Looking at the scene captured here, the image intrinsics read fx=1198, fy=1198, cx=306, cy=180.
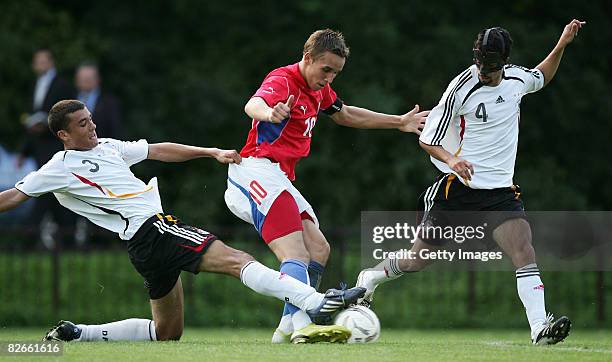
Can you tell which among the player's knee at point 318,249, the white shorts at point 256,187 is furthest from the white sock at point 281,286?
the player's knee at point 318,249

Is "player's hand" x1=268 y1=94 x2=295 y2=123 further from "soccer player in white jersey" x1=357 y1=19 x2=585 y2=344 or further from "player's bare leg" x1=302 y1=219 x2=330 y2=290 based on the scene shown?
"soccer player in white jersey" x1=357 y1=19 x2=585 y2=344

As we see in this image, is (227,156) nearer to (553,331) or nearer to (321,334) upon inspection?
(321,334)

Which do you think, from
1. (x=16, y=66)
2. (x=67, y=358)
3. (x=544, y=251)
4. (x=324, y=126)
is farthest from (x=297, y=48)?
(x=67, y=358)

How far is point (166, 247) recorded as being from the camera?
754 cm

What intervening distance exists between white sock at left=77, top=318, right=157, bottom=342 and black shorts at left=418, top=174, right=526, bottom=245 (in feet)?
6.71

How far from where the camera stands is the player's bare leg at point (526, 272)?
7.72 m

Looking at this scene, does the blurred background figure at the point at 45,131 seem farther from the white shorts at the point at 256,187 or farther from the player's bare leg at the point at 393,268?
the white shorts at the point at 256,187

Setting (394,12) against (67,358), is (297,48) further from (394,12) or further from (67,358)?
(67,358)

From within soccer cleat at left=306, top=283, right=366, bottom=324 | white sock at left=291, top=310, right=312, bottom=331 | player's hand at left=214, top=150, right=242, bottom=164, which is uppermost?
player's hand at left=214, top=150, right=242, bottom=164

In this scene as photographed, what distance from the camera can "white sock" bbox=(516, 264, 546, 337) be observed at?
7.75m

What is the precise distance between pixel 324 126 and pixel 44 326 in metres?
7.60

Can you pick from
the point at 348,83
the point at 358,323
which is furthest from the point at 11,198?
the point at 348,83

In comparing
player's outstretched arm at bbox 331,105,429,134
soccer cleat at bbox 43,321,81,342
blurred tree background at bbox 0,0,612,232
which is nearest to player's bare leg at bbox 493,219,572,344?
player's outstretched arm at bbox 331,105,429,134

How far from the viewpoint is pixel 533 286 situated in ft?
25.7
